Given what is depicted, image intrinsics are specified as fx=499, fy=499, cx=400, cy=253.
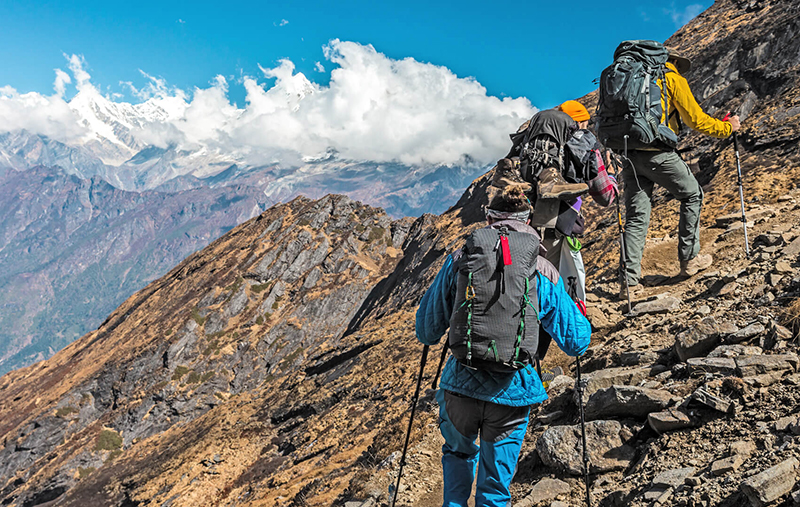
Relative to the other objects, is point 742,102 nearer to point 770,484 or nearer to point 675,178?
point 675,178

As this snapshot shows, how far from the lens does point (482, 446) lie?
164 inches

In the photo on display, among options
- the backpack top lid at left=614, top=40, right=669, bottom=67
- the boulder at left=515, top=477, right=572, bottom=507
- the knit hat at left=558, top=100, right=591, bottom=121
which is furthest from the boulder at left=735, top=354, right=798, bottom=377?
the backpack top lid at left=614, top=40, right=669, bottom=67

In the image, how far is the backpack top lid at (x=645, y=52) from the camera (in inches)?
278

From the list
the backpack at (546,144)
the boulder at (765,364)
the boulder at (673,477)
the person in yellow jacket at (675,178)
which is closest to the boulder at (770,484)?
the boulder at (673,477)

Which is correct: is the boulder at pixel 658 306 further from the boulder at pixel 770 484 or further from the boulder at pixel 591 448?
the boulder at pixel 770 484

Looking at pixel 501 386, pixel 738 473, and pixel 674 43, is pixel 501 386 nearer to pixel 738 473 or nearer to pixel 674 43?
pixel 738 473

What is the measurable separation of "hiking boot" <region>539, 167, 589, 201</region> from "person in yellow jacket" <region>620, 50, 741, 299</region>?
263 cm

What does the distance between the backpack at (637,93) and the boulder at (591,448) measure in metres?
4.31

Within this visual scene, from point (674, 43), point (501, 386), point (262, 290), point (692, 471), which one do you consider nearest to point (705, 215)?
point (692, 471)

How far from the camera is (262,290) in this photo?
96.7m

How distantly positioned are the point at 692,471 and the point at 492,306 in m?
2.12

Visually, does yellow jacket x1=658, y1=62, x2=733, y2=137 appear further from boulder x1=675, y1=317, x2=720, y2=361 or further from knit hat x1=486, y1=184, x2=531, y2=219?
knit hat x1=486, y1=184, x2=531, y2=219

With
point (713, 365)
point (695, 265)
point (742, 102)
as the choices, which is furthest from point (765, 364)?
point (742, 102)

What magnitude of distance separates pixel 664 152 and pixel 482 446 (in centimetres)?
575
